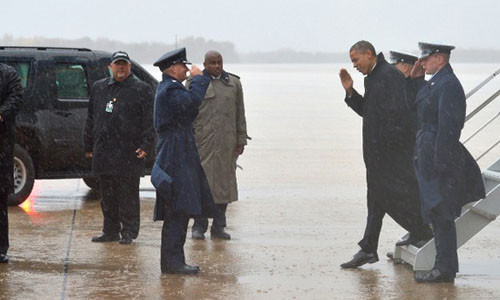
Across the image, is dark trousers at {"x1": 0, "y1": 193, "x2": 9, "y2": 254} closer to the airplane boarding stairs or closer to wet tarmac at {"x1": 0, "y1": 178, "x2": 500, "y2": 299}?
wet tarmac at {"x1": 0, "y1": 178, "x2": 500, "y2": 299}

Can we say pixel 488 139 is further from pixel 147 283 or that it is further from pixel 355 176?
pixel 147 283

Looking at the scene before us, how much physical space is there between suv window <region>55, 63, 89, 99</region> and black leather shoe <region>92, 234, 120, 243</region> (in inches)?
129

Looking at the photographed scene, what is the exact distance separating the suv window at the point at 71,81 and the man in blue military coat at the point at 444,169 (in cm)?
600

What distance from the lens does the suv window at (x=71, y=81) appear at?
14.3 metres

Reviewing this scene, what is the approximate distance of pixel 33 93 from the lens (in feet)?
46.4

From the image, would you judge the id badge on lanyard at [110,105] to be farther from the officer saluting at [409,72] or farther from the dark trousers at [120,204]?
the officer saluting at [409,72]

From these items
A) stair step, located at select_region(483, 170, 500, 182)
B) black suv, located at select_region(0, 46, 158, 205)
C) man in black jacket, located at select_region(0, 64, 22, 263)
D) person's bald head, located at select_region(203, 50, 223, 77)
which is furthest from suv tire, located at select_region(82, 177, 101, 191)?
stair step, located at select_region(483, 170, 500, 182)

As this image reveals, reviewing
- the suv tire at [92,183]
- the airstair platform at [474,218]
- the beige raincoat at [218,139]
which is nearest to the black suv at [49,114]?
the suv tire at [92,183]

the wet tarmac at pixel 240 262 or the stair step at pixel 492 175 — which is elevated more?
the stair step at pixel 492 175

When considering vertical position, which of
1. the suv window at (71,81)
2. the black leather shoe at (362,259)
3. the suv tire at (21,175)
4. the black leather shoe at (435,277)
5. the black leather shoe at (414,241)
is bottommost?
the suv tire at (21,175)

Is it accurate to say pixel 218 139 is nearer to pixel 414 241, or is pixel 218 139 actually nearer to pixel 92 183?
pixel 414 241

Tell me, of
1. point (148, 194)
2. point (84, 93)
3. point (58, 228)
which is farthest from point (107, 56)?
point (58, 228)

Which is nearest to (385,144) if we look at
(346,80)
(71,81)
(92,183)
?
(346,80)

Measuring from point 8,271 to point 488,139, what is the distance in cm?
1749
